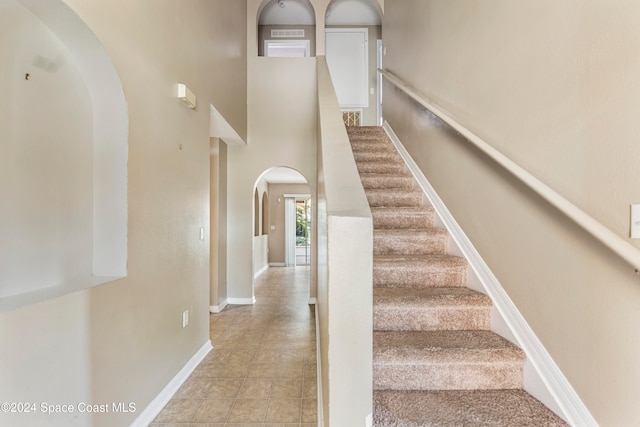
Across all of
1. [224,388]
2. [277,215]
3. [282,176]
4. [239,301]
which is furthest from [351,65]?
[224,388]

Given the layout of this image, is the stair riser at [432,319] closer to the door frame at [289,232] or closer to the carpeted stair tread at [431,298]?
the carpeted stair tread at [431,298]

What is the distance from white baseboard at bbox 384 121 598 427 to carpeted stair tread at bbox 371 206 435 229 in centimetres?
12

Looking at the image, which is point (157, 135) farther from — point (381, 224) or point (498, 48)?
point (498, 48)

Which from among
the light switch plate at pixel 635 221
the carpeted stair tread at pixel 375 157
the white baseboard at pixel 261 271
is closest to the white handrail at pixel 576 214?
the light switch plate at pixel 635 221

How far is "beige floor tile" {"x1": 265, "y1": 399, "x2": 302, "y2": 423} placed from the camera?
6.77 feet

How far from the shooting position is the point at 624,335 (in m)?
1.06

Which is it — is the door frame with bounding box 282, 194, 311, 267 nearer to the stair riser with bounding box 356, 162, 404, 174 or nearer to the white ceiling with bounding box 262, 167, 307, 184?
the white ceiling with bounding box 262, 167, 307, 184

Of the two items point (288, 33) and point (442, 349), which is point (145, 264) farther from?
point (288, 33)

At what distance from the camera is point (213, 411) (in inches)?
84.1

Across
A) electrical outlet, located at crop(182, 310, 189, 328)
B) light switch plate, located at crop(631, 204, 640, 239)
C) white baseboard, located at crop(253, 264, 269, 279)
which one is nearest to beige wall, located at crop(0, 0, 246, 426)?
electrical outlet, located at crop(182, 310, 189, 328)

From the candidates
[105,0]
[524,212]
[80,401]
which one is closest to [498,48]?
[524,212]

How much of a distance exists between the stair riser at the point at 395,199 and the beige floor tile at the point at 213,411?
1.85 m

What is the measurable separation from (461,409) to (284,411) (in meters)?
1.25

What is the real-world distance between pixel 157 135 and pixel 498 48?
213cm
